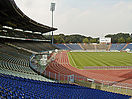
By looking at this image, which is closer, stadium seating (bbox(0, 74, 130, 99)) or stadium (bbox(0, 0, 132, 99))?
stadium seating (bbox(0, 74, 130, 99))

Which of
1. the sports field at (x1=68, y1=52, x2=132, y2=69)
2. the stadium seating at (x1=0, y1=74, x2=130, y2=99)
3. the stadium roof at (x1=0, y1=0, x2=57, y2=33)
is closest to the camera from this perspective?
the stadium seating at (x1=0, y1=74, x2=130, y2=99)

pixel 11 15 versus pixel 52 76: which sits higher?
pixel 11 15

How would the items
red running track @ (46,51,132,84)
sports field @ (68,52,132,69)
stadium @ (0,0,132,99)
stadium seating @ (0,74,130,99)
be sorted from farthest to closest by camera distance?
1. sports field @ (68,52,132,69)
2. red running track @ (46,51,132,84)
3. stadium @ (0,0,132,99)
4. stadium seating @ (0,74,130,99)

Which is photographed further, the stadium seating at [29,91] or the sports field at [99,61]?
the sports field at [99,61]

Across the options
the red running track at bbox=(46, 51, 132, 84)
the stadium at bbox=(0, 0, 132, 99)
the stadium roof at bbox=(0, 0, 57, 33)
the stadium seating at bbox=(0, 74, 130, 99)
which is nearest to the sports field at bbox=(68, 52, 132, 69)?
the stadium at bbox=(0, 0, 132, 99)

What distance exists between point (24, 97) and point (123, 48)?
70.5 metres

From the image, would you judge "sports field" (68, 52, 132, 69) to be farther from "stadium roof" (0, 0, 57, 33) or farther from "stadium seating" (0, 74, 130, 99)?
"stadium roof" (0, 0, 57, 33)

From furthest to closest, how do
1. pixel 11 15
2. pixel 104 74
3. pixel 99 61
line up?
pixel 99 61, pixel 11 15, pixel 104 74

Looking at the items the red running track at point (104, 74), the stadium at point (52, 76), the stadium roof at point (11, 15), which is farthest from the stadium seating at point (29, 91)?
the stadium roof at point (11, 15)

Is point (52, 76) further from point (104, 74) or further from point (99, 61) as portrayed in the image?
point (99, 61)

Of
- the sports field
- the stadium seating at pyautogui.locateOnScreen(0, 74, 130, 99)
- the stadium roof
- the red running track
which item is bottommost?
the red running track

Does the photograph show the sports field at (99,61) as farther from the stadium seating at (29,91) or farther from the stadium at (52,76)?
the stadium seating at (29,91)

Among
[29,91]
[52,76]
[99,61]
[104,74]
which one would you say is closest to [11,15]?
[52,76]

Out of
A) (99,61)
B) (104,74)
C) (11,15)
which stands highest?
(11,15)
